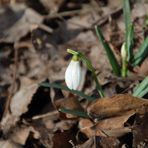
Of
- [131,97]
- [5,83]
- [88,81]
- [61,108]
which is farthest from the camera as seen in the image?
[5,83]

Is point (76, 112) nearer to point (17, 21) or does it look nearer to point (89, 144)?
point (89, 144)

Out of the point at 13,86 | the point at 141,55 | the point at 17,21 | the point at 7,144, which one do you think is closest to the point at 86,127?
the point at 7,144

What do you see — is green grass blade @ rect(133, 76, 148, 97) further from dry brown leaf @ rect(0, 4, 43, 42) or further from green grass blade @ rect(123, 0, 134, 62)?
dry brown leaf @ rect(0, 4, 43, 42)

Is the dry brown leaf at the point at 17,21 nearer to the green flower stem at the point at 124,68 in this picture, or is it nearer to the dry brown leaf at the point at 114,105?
the green flower stem at the point at 124,68

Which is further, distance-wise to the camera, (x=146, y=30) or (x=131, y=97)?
(x=146, y=30)

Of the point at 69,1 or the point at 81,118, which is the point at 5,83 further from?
the point at 69,1

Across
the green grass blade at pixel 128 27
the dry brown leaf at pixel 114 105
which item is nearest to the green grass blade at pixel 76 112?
the dry brown leaf at pixel 114 105

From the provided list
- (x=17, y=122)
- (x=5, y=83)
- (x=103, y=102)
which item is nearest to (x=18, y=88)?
(x=5, y=83)

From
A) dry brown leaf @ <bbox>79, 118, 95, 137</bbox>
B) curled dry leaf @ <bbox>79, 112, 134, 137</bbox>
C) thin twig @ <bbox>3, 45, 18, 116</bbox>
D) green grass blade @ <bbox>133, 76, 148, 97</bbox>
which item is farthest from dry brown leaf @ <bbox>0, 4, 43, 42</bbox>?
green grass blade @ <bbox>133, 76, 148, 97</bbox>
